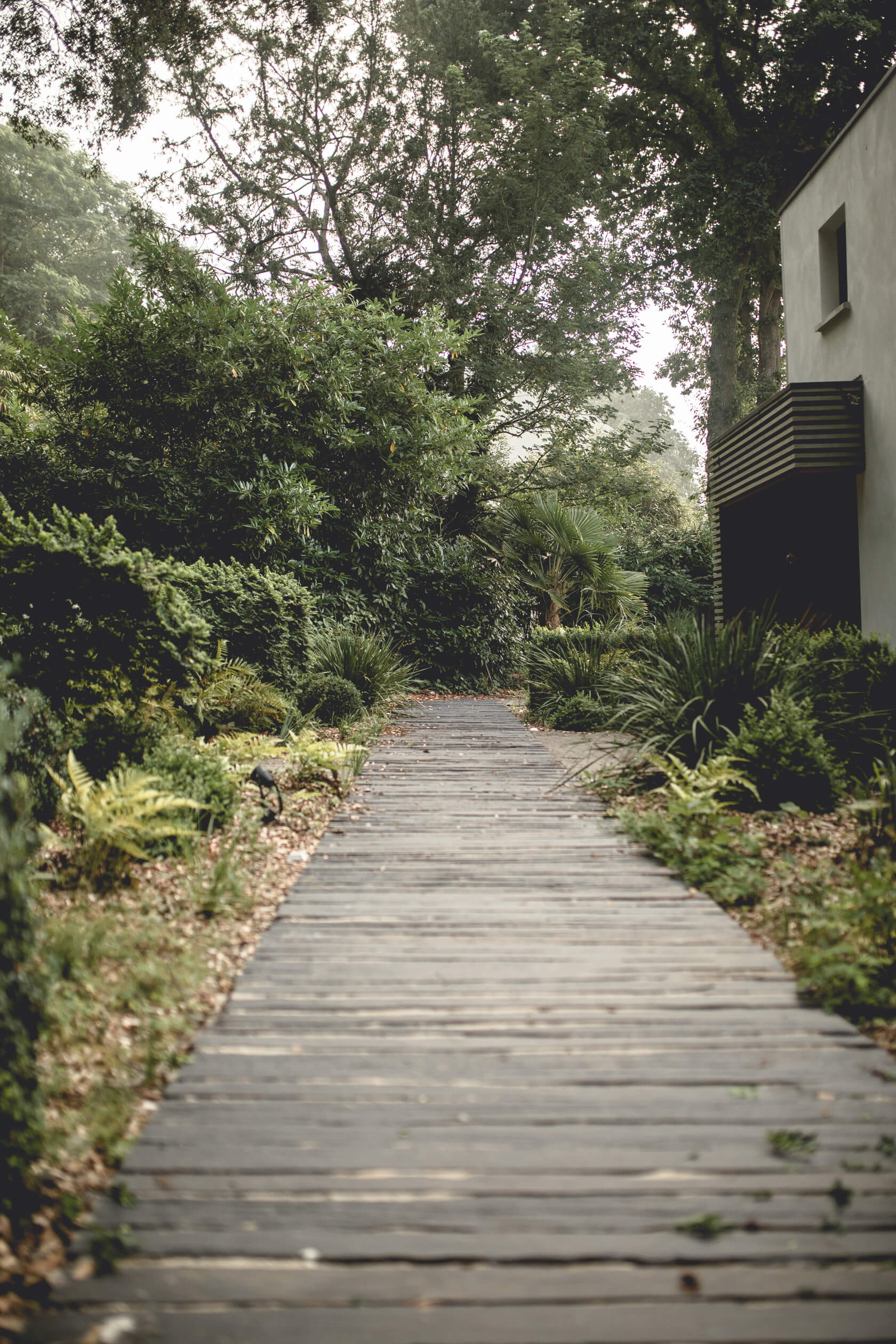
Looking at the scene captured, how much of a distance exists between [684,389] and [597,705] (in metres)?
15.2

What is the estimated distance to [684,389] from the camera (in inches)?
828

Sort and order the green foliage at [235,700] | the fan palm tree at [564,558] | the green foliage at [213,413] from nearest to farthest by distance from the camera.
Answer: the green foliage at [235,700] → the green foliage at [213,413] → the fan palm tree at [564,558]

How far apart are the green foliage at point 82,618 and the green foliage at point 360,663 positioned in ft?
12.8

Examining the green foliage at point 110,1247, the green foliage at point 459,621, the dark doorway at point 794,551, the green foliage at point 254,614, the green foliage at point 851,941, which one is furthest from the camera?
the green foliage at point 459,621

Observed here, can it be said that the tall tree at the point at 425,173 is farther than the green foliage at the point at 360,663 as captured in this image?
Yes

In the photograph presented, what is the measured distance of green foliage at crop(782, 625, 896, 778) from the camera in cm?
525

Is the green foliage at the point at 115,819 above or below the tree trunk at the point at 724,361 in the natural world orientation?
below

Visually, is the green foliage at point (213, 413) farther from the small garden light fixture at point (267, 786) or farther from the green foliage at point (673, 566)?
the green foliage at point (673, 566)

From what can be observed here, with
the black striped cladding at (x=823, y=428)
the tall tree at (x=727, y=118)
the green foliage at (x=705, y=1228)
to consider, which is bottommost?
the green foliage at (x=705, y=1228)

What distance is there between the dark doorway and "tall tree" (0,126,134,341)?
60.5ft

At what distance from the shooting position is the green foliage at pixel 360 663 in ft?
29.8

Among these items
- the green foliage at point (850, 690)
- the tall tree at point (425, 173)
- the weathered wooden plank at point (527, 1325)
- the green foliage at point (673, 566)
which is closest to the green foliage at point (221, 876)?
the weathered wooden plank at point (527, 1325)

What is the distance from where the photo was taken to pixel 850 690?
5738 mm

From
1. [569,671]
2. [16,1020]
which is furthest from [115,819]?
[569,671]
